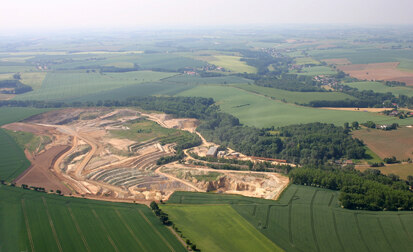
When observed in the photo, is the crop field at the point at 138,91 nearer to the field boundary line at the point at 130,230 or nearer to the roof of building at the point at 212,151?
the roof of building at the point at 212,151

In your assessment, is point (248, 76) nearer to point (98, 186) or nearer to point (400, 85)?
point (400, 85)

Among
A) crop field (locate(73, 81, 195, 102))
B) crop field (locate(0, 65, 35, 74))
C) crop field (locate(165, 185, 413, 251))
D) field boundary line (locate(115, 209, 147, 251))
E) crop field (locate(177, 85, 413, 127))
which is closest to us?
crop field (locate(165, 185, 413, 251))

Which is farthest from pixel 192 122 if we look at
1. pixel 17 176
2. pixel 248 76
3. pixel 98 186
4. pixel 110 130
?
pixel 248 76

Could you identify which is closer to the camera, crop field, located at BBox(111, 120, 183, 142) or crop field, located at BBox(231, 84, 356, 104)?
crop field, located at BBox(111, 120, 183, 142)

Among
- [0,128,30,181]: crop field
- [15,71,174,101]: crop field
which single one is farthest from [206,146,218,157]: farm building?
[15,71,174,101]: crop field

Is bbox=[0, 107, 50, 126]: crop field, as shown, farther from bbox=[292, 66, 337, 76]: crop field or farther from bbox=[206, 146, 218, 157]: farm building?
bbox=[292, 66, 337, 76]: crop field

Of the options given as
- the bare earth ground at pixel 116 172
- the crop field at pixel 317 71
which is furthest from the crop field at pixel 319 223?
the crop field at pixel 317 71
